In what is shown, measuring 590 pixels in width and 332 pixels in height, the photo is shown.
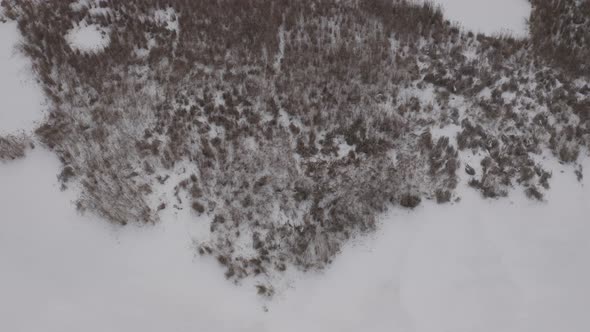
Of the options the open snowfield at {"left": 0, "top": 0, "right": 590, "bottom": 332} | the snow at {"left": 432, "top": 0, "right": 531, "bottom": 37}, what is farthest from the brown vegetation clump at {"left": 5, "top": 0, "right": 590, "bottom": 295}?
A: the snow at {"left": 432, "top": 0, "right": 531, "bottom": 37}

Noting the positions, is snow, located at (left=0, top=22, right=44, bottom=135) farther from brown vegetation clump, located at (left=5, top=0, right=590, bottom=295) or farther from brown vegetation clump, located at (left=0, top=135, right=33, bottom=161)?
brown vegetation clump, located at (left=0, top=135, right=33, bottom=161)

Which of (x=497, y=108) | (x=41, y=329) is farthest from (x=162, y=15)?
(x=497, y=108)

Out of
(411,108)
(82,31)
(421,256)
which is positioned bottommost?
(421,256)

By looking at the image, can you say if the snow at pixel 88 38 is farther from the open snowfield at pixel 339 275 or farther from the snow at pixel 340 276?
the snow at pixel 340 276

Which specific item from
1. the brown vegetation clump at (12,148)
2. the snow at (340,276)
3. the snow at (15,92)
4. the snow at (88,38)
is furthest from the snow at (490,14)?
the brown vegetation clump at (12,148)

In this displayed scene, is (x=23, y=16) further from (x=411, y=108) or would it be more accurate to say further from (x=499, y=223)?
(x=499, y=223)

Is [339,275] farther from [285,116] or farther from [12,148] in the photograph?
[12,148]

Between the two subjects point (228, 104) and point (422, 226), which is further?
point (228, 104)
